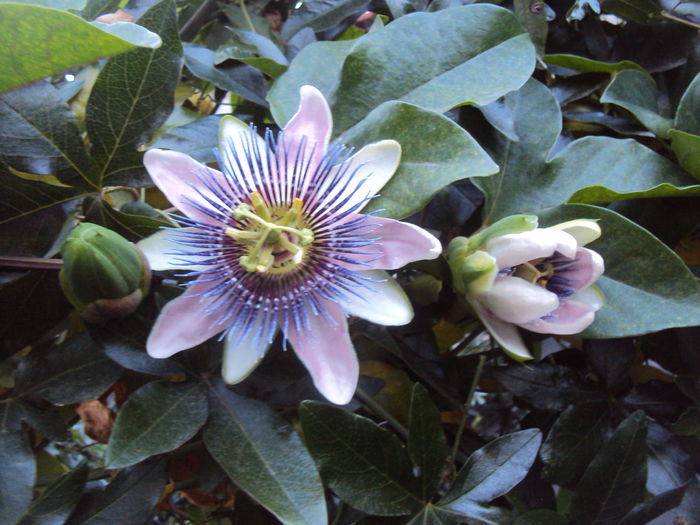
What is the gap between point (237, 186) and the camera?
728 mm

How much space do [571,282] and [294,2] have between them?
0.85m

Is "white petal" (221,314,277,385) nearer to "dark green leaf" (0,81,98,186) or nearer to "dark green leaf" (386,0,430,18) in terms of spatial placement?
"dark green leaf" (0,81,98,186)

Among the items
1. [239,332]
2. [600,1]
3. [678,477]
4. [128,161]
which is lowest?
[678,477]

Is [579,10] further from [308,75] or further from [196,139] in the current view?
[196,139]

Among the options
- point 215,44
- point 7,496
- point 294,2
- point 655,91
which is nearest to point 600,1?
point 655,91

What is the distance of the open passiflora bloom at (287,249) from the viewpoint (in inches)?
27.0

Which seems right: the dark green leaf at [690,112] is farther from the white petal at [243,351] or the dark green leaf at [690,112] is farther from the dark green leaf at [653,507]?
the white petal at [243,351]

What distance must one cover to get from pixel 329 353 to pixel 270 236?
0.16 meters

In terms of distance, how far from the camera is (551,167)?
83cm

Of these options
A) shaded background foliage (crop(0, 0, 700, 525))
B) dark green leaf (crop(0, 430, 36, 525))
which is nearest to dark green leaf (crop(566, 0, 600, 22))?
shaded background foliage (crop(0, 0, 700, 525))

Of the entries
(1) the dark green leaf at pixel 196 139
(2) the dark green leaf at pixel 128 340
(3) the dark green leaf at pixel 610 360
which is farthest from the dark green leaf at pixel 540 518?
(1) the dark green leaf at pixel 196 139

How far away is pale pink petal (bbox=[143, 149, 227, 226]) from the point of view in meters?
0.70

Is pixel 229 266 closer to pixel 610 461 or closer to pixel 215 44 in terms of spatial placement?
pixel 610 461

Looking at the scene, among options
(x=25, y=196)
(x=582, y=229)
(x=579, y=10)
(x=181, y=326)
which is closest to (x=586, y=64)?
(x=579, y=10)
